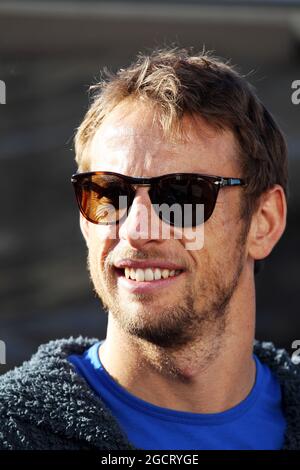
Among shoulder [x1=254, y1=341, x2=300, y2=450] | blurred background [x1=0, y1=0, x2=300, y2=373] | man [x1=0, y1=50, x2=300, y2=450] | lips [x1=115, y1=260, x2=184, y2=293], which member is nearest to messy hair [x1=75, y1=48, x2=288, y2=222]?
man [x1=0, y1=50, x2=300, y2=450]

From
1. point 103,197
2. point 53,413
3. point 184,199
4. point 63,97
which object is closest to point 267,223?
point 184,199

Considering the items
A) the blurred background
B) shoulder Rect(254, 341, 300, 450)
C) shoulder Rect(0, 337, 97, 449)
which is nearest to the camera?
shoulder Rect(0, 337, 97, 449)

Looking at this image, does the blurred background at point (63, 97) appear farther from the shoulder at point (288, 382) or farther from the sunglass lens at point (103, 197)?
the sunglass lens at point (103, 197)

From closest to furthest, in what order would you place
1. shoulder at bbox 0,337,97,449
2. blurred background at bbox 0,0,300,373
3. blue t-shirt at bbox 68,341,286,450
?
shoulder at bbox 0,337,97,449 < blue t-shirt at bbox 68,341,286,450 < blurred background at bbox 0,0,300,373

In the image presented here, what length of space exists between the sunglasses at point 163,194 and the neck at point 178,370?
0.80 feet

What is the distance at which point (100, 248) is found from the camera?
1938 millimetres

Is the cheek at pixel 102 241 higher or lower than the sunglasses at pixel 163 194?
lower

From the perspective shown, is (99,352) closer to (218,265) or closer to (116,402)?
(116,402)

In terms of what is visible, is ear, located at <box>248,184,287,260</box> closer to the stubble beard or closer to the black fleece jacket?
the stubble beard

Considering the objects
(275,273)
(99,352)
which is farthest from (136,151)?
(275,273)

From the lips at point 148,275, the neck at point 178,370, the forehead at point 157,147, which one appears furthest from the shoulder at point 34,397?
the forehead at point 157,147

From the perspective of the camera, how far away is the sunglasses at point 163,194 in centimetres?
188

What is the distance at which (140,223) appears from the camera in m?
1.86

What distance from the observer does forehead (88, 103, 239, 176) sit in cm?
190
